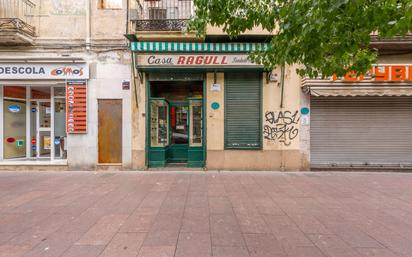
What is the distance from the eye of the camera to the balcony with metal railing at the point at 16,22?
7.97 m

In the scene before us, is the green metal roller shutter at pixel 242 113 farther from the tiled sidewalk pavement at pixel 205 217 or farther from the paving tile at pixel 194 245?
the paving tile at pixel 194 245

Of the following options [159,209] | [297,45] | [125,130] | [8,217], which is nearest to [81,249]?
[159,209]

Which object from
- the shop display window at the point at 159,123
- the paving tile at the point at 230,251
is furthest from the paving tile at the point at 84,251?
the shop display window at the point at 159,123

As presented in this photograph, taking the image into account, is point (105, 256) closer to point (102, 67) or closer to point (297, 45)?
point (297, 45)

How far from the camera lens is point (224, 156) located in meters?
8.90

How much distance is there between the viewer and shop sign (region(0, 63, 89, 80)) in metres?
8.61

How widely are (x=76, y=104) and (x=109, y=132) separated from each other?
1569 mm

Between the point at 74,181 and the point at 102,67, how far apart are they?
422 cm

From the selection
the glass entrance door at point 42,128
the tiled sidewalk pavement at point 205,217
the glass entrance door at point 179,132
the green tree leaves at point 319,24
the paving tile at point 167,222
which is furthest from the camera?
the glass entrance door at point 179,132

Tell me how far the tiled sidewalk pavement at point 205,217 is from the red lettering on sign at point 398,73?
3.59 metres

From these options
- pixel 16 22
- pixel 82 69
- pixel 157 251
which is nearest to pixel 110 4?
pixel 82 69

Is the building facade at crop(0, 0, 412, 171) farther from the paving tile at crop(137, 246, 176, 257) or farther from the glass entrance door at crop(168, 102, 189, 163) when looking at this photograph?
the paving tile at crop(137, 246, 176, 257)

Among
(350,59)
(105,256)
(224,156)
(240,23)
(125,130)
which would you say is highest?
(240,23)

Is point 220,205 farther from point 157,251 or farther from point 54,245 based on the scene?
point 54,245
